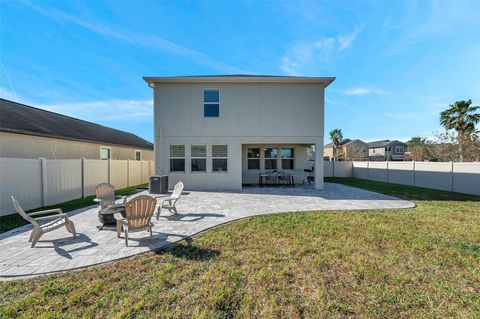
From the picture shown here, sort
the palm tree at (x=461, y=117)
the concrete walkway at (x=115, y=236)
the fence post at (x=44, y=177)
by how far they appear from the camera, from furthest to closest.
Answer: the palm tree at (x=461, y=117) < the fence post at (x=44, y=177) < the concrete walkway at (x=115, y=236)

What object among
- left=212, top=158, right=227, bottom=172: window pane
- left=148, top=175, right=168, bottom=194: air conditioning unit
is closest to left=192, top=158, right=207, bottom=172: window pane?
left=212, top=158, right=227, bottom=172: window pane

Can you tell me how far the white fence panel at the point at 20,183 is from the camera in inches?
259

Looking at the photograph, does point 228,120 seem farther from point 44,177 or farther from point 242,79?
point 44,177

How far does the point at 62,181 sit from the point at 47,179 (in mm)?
771

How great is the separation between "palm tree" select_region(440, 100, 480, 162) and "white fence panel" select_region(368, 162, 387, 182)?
11.7 m

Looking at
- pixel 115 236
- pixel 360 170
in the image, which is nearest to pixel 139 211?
pixel 115 236

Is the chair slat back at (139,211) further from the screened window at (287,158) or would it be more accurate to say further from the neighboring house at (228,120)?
the screened window at (287,158)

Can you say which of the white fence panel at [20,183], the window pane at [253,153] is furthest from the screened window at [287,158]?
the white fence panel at [20,183]

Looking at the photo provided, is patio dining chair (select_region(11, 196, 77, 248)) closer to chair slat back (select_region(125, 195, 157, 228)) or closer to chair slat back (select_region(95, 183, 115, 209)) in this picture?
chair slat back (select_region(95, 183, 115, 209))

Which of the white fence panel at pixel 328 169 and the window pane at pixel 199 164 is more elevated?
the window pane at pixel 199 164

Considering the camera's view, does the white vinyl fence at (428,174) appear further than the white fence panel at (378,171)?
No

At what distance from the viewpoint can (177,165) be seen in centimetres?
1203

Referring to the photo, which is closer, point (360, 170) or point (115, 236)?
point (115, 236)

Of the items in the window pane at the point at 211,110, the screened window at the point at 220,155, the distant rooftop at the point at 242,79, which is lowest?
the screened window at the point at 220,155
